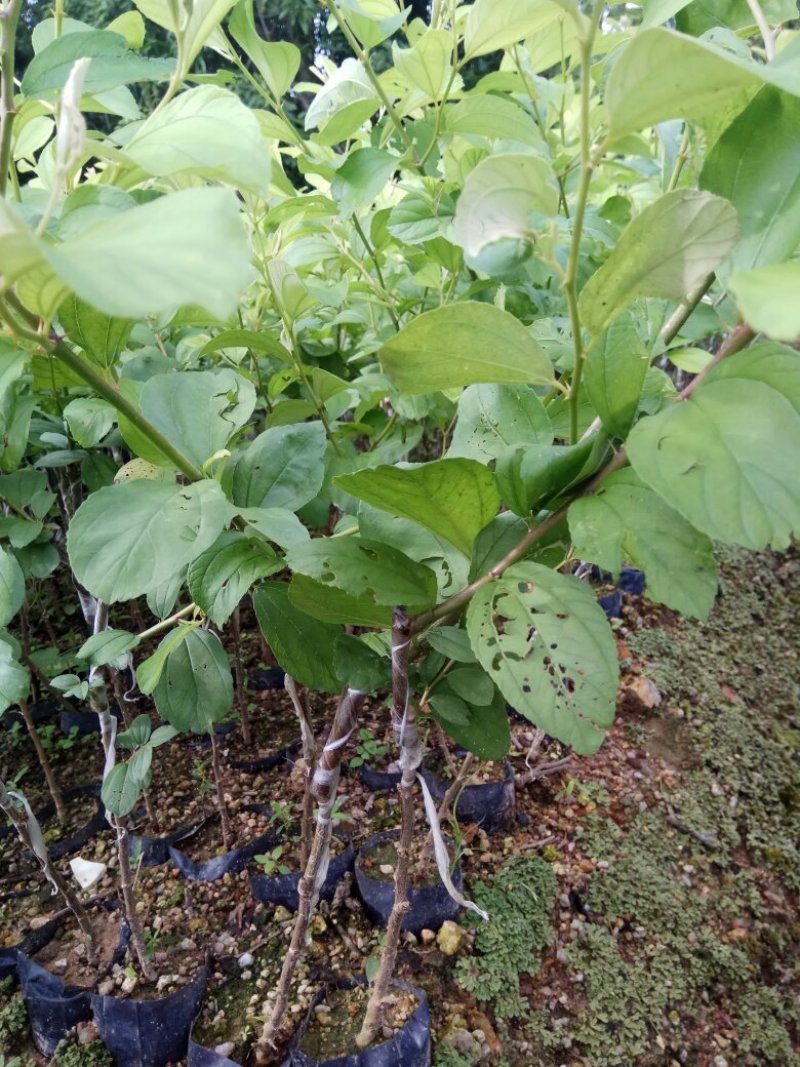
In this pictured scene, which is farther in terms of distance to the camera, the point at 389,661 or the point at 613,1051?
the point at 613,1051

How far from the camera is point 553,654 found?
42 cm

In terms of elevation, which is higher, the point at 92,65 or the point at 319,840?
the point at 92,65

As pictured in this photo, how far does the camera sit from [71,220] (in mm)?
405

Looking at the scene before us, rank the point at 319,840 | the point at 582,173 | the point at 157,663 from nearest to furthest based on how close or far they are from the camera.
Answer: the point at 582,173 < the point at 157,663 < the point at 319,840

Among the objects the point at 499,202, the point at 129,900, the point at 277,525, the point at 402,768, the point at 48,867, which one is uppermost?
the point at 499,202

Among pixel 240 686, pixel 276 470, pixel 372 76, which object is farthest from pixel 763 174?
pixel 240 686

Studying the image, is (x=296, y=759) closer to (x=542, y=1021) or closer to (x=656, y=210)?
(x=542, y=1021)

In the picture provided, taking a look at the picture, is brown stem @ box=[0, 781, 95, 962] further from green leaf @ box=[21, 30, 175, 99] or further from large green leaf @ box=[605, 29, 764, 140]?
large green leaf @ box=[605, 29, 764, 140]

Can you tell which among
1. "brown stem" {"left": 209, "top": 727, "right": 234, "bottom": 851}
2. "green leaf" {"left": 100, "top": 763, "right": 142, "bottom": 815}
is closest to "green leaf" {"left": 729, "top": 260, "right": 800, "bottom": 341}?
"green leaf" {"left": 100, "top": 763, "right": 142, "bottom": 815}

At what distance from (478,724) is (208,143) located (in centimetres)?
51

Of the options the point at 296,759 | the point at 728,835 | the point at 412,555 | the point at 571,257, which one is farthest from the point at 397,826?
the point at 571,257

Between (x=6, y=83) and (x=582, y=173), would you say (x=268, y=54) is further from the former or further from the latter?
(x=582, y=173)

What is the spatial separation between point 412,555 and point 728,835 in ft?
4.90

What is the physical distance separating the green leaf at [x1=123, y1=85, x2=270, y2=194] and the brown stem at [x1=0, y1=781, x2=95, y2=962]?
2.96ft
